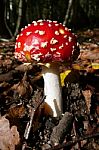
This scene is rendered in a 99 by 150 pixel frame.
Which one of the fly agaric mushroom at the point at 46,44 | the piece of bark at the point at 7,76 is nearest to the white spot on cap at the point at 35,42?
the fly agaric mushroom at the point at 46,44

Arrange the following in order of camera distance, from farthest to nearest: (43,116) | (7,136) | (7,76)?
(7,76) → (43,116) → (7,136)

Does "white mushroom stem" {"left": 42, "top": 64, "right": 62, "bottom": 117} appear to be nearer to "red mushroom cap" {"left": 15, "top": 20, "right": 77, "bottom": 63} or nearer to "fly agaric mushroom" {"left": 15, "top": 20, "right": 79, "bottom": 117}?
"fly agaric mushroom" {"left": 15, "top": 20, "right": 79, "bottom": 117}

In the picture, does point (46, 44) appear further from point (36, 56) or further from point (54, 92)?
point (54, 92)

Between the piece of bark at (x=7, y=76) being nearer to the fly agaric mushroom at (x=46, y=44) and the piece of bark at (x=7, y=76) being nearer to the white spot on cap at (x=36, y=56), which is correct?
the fly agaric mushroom at (x=46, y=44)

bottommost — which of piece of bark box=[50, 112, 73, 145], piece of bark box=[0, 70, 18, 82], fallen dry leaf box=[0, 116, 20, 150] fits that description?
piece of bark box=[50, 112, 73, 145]

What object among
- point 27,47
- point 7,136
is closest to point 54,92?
point 27,47

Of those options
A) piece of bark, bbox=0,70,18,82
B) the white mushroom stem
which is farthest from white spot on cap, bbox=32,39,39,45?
piece of bark, bbox=0,70,18,82

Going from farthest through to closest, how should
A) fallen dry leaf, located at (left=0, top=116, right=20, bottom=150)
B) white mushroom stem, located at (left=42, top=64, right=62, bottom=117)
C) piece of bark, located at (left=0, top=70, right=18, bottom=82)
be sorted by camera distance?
piece of bark, located at (left=0, top=70, right=18, bottom=82)
white mushroom stem, located at (left=42, top=64, right=62, bottom=117)
fallen dry leaf, located at (left=0, top=116, right=20, bottom=150)

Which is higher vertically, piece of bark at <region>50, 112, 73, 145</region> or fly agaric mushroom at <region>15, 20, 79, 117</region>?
fly agaric mushroom at <region>15, 20, 79, 117</region>
